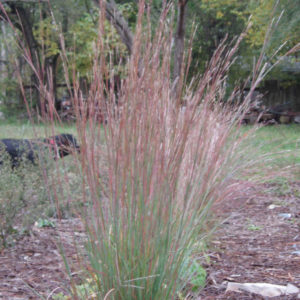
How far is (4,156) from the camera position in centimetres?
347

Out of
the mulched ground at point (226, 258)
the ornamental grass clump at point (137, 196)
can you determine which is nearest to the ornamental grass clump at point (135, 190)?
the ornamental grass clump at point (137, 196)

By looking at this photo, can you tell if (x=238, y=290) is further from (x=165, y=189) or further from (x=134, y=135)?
(x=134, y=135)

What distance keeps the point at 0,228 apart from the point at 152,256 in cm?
170

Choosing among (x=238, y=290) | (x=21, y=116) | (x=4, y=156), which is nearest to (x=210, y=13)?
(x=21, y=116)

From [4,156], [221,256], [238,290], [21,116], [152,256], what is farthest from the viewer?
[21,116]

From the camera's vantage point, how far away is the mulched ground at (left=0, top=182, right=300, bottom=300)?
83.8 inches

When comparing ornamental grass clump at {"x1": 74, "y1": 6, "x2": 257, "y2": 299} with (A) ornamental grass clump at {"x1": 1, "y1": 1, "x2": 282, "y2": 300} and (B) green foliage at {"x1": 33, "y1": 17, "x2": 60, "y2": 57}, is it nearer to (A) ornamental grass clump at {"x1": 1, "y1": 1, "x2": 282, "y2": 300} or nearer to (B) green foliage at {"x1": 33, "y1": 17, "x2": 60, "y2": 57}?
(A) ornamental grass clump at {"x1": 1, "y1": 1, "x2": 282, "y2": 300}

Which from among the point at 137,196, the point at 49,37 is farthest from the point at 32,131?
the point at 49,37

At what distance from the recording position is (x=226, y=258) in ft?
8.52

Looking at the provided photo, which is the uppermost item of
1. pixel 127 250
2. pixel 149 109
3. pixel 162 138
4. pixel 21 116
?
pixel 149 109

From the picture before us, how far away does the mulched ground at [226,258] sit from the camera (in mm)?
2129

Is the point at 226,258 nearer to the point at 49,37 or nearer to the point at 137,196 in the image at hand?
the point at 137,196

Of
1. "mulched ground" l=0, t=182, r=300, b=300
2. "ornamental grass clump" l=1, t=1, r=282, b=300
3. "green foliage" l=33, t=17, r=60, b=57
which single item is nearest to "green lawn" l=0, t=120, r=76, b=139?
"ornamental grass clump" l=1, t=1, r=282, b=300

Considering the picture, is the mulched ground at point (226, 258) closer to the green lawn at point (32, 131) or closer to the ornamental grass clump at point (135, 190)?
the ornamental grass clump at point (135, 190)
